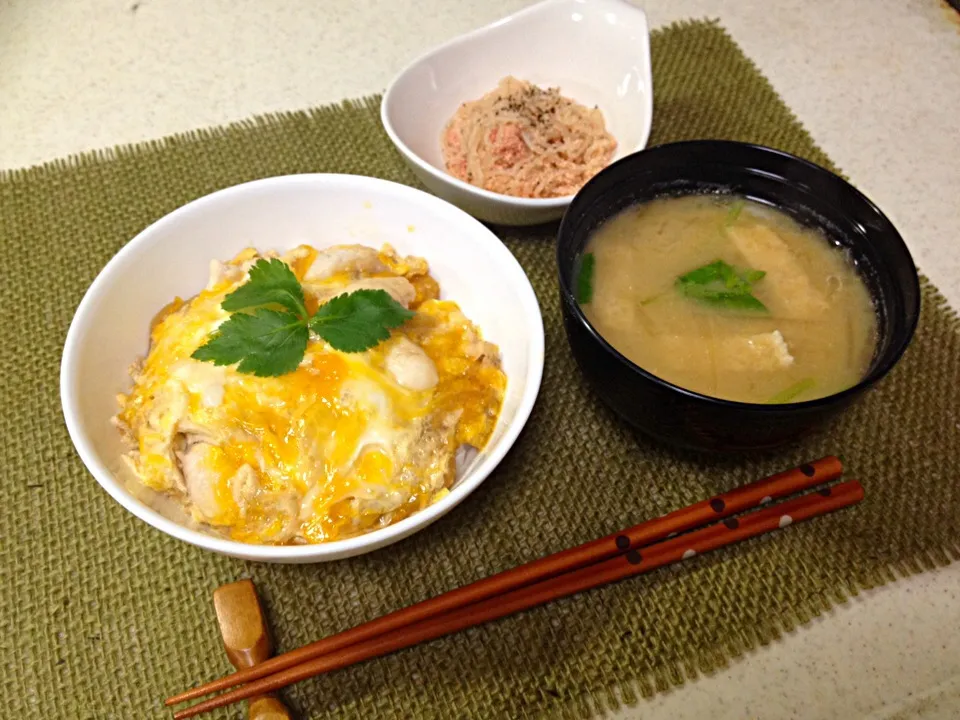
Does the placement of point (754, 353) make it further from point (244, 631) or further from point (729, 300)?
point (244, 631)

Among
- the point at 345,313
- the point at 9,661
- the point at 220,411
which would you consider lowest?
the point at 9,661

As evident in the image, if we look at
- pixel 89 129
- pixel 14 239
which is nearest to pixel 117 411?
pixel 14 239

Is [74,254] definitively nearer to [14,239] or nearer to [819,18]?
[14,239]

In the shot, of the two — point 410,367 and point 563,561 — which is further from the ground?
point 410,367

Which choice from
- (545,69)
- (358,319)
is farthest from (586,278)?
(545,69)

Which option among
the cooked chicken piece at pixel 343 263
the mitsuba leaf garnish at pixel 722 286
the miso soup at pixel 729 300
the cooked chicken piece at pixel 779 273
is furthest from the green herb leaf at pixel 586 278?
the cooked chicken piece at pixel 343 263

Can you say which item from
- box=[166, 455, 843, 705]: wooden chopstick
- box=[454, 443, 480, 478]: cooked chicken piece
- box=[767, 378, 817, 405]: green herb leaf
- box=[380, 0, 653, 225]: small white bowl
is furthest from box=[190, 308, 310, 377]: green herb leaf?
box=[767, 378, 817, 405]: green herb leaf

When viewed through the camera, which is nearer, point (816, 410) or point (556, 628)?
point (816, 410)
